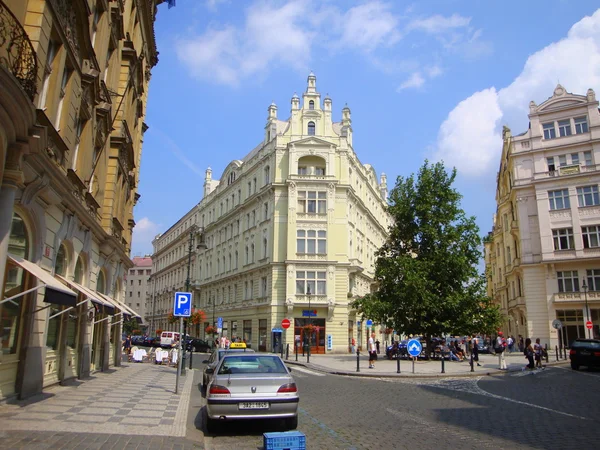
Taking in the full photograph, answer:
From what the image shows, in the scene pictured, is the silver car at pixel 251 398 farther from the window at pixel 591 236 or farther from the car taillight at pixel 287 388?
the window at pixel 591 236

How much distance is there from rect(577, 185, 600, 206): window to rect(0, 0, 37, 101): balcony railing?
4550cm

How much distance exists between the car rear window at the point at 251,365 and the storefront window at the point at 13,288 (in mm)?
4703

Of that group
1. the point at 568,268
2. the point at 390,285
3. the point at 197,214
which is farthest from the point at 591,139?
the point at 197,214

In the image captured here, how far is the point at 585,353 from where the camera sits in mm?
23812

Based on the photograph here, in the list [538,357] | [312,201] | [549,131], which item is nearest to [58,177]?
[538,357]

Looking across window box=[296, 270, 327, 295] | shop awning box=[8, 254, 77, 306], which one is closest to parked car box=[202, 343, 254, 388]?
shop awning box=[8, 254, 77, 306]

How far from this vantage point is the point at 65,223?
43.8 feet

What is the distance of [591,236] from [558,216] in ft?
10.4

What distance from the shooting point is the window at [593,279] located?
4131 cm

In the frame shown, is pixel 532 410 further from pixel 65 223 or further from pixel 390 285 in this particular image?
pixel 390 285

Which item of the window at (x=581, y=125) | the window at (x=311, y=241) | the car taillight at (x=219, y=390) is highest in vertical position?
the window at (x=581, y=125)

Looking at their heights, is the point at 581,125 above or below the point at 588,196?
above

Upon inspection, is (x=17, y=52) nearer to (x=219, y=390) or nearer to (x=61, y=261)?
(x=219, y=390)

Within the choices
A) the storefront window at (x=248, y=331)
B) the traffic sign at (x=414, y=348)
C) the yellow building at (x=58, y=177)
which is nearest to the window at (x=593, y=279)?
the traffic sign at (x=414, y=348)
